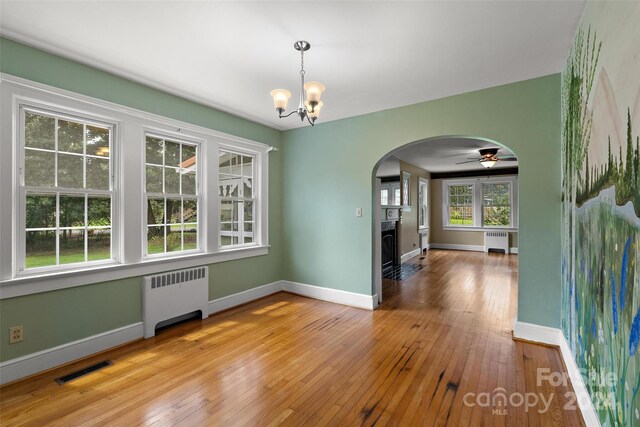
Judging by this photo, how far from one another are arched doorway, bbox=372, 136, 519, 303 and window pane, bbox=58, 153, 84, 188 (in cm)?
503

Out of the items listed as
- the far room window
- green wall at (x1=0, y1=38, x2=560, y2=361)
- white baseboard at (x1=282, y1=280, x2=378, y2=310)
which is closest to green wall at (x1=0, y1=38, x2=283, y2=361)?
green wall at (x1=0, y1=38, x2=560, y2=361)

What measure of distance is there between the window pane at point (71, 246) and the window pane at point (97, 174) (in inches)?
18.2

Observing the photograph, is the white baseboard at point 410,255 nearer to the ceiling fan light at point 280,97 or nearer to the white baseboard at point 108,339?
the white baseboard at point 108,339

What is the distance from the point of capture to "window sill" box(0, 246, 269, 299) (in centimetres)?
233

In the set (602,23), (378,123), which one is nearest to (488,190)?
(378,123)

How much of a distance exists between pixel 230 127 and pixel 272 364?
10.0ft

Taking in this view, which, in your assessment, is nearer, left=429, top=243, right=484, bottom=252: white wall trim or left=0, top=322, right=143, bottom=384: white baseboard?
left=0, top=322, right=143, bottom=384: white baseboard

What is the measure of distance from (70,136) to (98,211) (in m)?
0.72

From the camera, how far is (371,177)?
402 centimetres

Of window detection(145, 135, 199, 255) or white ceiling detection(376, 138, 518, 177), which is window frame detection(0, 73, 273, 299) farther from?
white ceiling detection(376, 138, 518, 177)

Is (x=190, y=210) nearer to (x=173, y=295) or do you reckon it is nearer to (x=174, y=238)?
(x=174, y=238)

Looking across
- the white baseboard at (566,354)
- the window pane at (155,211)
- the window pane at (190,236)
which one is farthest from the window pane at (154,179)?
the white baseboard at (566,354)

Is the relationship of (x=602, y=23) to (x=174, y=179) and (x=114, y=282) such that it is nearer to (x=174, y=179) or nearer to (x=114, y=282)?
(x=174, y=179)

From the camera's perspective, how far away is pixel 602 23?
157 cm
